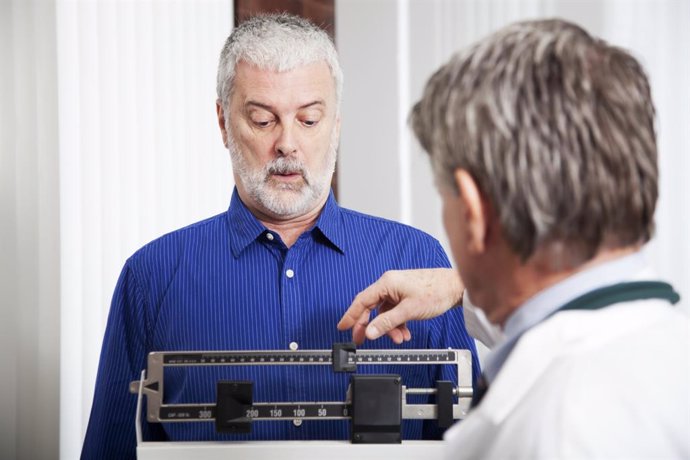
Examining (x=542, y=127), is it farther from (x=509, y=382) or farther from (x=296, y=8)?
(x=296, y=8)

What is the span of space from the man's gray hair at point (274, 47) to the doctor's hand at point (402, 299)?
528 mm

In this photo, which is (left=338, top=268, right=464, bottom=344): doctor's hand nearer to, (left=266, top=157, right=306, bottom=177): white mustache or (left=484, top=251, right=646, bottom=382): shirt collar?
(left=266, top=157, right=306, bottom=177): white mustache

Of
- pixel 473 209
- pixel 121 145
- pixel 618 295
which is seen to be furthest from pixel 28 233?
pixel 618 295

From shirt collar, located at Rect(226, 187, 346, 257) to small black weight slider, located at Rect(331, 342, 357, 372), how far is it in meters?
0.37

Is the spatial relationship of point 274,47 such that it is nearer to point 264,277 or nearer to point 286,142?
point 286,142

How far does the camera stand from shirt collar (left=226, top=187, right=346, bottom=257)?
73.7 inches

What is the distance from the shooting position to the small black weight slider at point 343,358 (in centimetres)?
156

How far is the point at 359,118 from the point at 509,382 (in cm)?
313

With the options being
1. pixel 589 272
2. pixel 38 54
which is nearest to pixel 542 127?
pixel 589 272

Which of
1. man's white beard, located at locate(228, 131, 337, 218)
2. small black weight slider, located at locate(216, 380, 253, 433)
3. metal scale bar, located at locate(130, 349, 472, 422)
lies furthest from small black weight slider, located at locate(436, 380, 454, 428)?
man's white beard, located at locate(228, 131, 337, 218)

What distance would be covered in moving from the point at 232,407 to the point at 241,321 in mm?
302

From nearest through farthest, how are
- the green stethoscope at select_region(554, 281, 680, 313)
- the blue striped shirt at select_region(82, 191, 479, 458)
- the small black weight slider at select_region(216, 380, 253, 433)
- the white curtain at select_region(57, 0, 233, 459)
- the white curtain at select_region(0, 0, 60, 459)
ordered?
1. the green stethoscope at select_region(554, 281, 680, 313)
2. the small black weight slider at select_region(216, 380, 253, 433)
3. the blue striped shirt at select_region(82, 191, 479, 458)
4. the white curtain at select_region(0, 0, 60, 459)
5. the white curtain at select_region(57, 0, 233, 459)

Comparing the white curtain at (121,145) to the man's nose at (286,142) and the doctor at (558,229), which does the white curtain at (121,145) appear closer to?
the man's nose at (286,142)

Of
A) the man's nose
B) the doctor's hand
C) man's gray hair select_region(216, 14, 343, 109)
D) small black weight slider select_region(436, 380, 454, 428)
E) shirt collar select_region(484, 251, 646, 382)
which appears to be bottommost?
small black weight slider select_region(436, 380, 454, 428)
